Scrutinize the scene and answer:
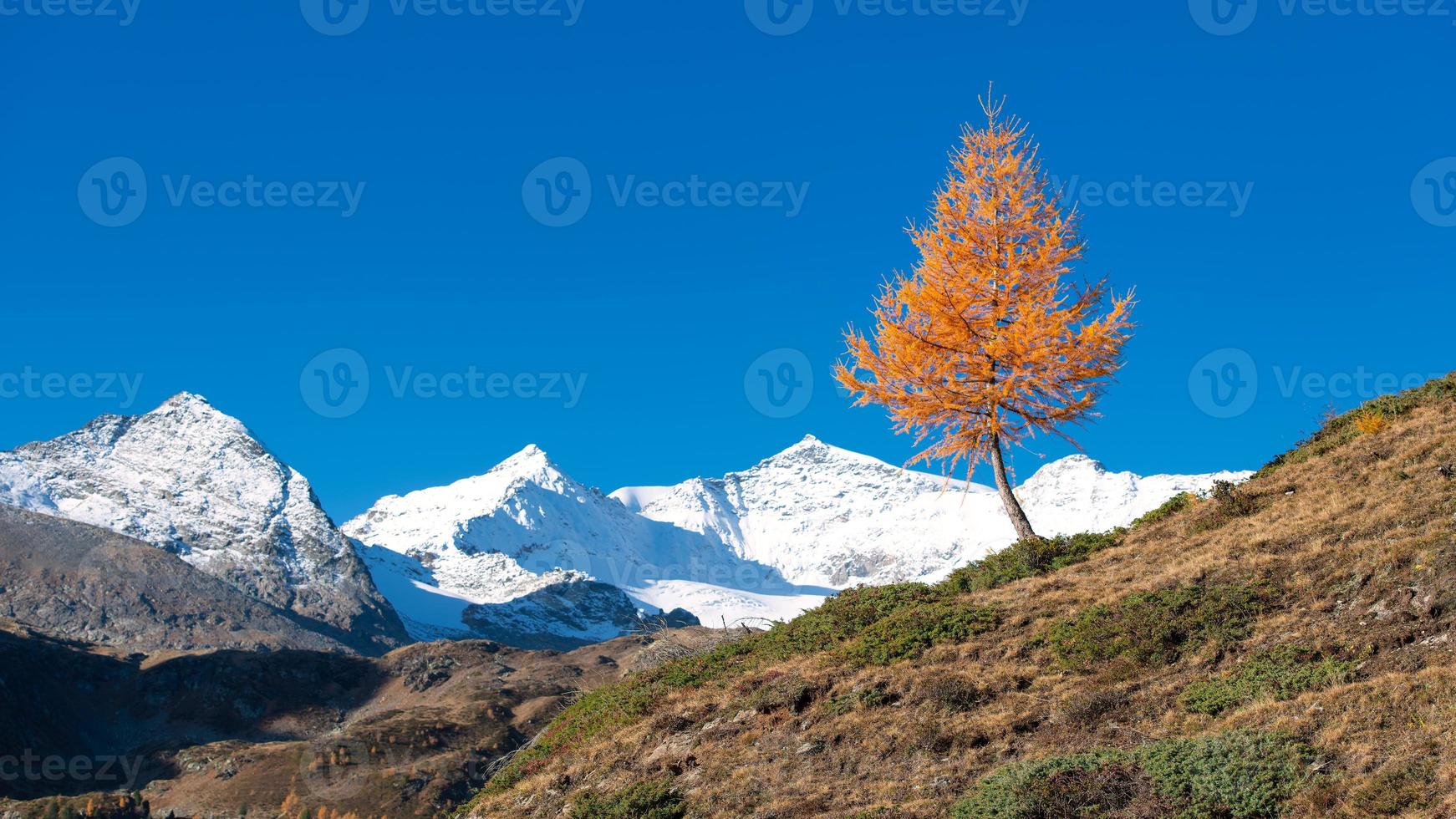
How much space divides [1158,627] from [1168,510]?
9.32 metres

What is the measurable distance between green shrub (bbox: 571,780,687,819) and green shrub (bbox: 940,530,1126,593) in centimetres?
1002

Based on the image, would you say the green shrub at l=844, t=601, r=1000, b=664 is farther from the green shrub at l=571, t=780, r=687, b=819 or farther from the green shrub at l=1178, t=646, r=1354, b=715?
the green shrub at l=1178, t=646, r=1354, b=715

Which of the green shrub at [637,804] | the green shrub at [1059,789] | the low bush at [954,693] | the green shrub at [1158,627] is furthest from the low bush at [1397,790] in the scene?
the green shrub at [637,804]

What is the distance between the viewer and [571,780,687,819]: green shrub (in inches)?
584

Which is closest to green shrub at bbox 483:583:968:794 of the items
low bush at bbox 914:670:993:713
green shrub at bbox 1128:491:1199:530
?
low bush at bbox 914:670:993:713

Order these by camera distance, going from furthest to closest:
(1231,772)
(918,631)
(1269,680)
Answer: (918,631)
(1269,680)
(1231,772)

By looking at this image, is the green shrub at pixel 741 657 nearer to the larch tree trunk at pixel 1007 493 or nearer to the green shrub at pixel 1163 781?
the larch tree trunk at pixel 1007 493

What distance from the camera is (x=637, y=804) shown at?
15.2 meters

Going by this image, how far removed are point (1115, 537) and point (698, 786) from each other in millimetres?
13139

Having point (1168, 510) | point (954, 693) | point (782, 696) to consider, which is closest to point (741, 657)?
point (782, 696)

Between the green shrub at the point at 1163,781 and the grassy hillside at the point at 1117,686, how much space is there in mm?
30

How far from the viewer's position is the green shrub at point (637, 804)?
14.8 meters

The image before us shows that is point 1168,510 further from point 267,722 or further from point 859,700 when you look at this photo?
point 267,722

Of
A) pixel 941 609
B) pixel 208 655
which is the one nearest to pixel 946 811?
pixel 941 609
